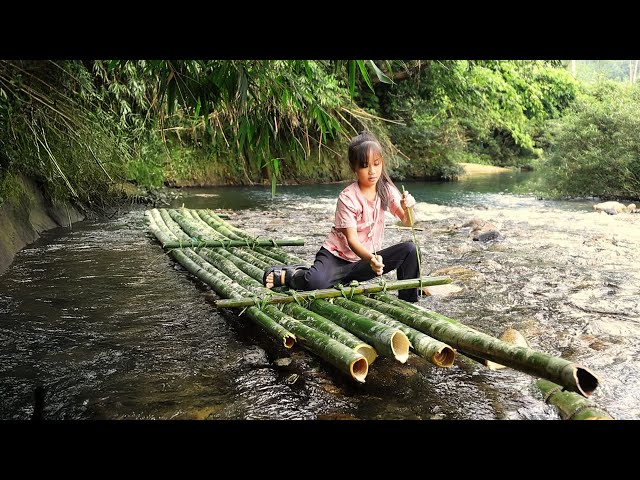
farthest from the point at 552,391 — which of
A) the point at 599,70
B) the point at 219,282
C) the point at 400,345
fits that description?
the point at 599,70

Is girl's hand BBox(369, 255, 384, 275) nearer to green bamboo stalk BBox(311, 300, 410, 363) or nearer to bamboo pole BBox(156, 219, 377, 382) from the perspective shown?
green bamboo stalk BBox(311, 300, 410, 363)

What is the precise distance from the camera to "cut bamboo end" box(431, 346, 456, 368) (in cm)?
253

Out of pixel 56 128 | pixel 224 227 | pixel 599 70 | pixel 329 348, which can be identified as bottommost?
pixel 224 227

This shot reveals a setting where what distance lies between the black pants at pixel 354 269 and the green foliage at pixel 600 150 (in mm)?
9251

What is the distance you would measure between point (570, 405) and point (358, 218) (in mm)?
1646

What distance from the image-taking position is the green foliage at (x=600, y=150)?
36.8 feet

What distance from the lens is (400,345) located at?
101 inches

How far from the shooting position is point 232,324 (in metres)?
3.73

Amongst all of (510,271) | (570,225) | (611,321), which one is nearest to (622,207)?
(570,225)

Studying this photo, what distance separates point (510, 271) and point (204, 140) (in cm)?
1152

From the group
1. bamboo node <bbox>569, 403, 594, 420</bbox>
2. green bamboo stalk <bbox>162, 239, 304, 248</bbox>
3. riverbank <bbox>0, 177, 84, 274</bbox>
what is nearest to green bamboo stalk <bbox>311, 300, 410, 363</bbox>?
bamboo node <bbox>569, 403, 594, 420</bbox>

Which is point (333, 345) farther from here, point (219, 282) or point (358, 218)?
point (219, 282)

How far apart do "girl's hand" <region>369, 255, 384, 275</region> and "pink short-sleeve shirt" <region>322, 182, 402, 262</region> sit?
0.77ft

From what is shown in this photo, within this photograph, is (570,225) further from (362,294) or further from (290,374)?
(290,374)
